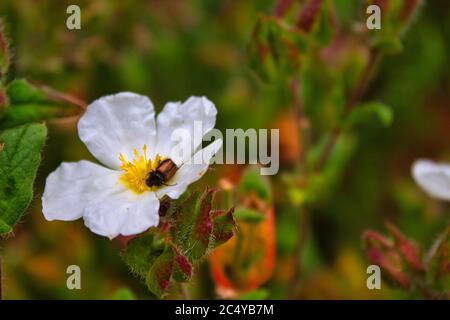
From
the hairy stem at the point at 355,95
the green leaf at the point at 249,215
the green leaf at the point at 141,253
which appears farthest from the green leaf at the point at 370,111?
the green leaf at the point at 141,253

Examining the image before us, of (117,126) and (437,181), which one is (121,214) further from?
(437,181)

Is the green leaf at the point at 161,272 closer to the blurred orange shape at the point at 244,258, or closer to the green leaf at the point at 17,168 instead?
the green leaf at the point at 17,168

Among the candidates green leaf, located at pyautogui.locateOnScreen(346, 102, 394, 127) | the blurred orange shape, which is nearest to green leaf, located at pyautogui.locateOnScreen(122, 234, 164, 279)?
the blurred orange shape

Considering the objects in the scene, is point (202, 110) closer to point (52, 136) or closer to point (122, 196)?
point (122, 196)

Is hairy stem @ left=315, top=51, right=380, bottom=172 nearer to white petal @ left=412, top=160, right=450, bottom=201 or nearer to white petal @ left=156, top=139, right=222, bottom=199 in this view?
white petal @ left=412, top=160, right=450, bottom=201

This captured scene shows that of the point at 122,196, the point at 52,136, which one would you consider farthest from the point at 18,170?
the point at 52,136

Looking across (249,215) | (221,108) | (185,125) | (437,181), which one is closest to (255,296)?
(249,215)
